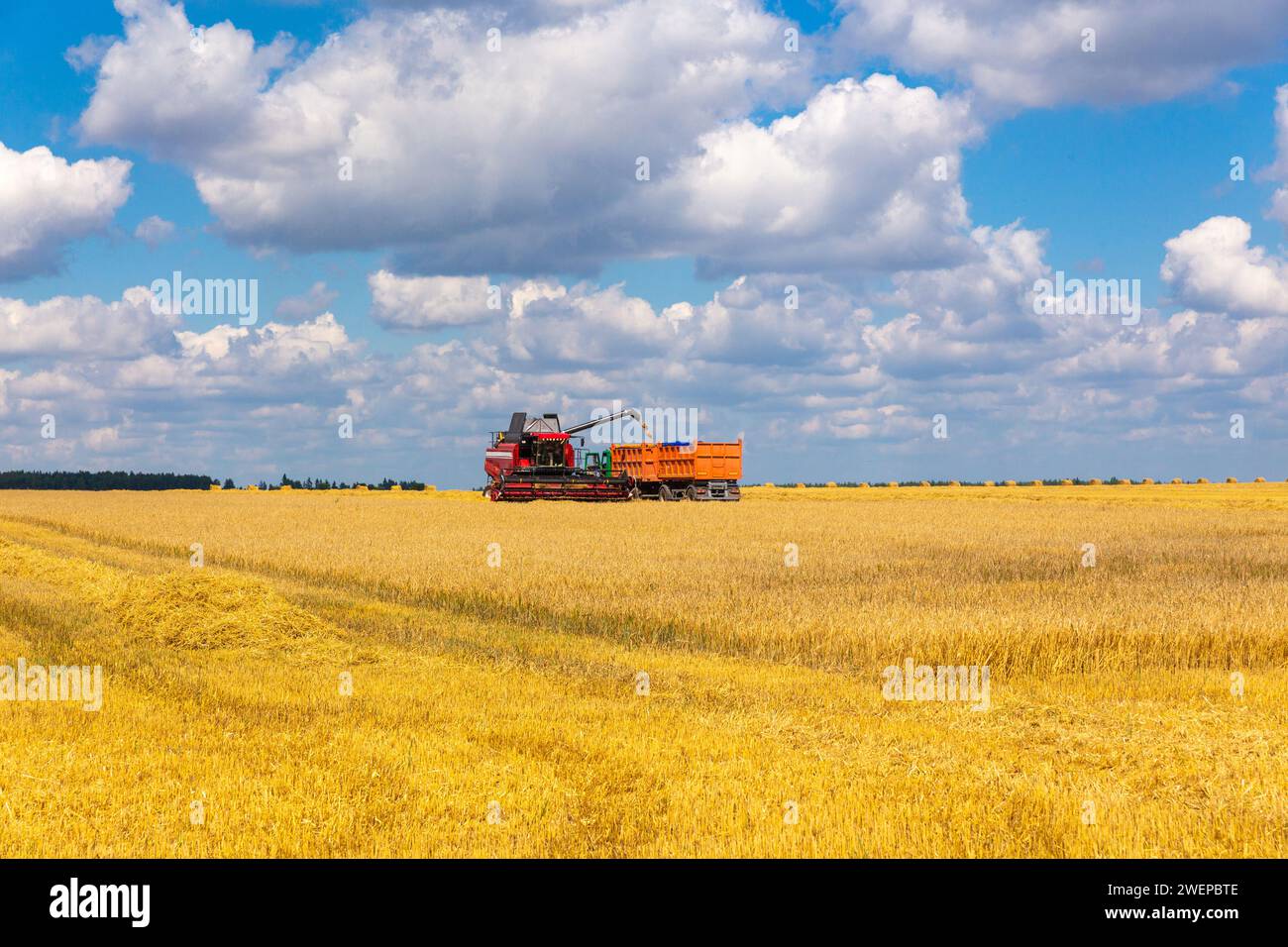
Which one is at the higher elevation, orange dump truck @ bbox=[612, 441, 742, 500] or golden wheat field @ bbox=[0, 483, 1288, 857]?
orange dump truck @ bbox=[612, 441, 742, 500]

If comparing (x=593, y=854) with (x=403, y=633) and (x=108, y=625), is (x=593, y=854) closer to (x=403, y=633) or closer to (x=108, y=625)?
(x=403, y=633)

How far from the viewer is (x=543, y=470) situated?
5291 centimetres

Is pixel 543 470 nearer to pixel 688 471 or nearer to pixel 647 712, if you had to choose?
pixel 688 471

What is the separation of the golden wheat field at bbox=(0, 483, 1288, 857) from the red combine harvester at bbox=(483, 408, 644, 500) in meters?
29.4

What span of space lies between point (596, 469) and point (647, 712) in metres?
45.2

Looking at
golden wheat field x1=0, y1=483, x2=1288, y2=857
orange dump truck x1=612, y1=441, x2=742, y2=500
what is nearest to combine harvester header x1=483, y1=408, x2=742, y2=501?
orange dump truck x1=612, y1=441, x2=742, y2=500

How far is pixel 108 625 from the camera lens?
15.4 meters

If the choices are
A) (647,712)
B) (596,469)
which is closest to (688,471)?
(596,469)

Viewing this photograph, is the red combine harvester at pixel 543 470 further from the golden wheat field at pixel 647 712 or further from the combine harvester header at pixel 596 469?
the golden wheat field at pixel 647 712

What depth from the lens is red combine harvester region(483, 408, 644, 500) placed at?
52531 millimetres

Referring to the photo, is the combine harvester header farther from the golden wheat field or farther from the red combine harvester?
the golden wheat field

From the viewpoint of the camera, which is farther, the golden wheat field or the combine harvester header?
the combine harvester header

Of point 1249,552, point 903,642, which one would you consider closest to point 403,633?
point 903,642
